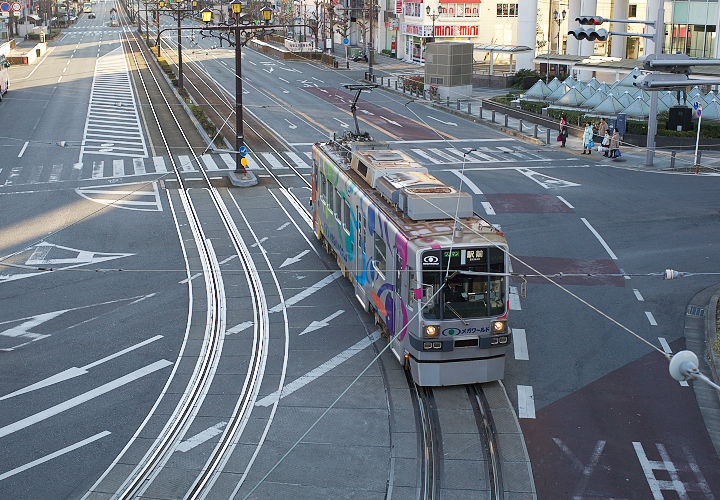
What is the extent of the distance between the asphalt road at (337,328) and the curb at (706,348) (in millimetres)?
280

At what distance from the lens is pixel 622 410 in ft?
59.3

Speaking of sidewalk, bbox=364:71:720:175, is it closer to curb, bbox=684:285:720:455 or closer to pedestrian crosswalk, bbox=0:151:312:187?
curb, bbox=684:285:720:455

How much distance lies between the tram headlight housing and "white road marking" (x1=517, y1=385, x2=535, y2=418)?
7.09 ft

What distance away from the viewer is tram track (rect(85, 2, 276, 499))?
15.5 meters

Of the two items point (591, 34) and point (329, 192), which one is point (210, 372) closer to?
point (329, 192)

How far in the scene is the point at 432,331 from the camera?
18.1m

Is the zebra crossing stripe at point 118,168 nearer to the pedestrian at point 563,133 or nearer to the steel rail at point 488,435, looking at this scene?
the pedestrian at point 563,133

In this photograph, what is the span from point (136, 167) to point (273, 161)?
6525 millimetres

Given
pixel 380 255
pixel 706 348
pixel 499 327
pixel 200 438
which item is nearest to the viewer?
pixel 200 438

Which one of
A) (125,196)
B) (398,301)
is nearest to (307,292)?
(398,301)

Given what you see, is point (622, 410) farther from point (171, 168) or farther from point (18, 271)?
point (171, 168)

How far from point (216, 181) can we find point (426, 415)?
987 inches

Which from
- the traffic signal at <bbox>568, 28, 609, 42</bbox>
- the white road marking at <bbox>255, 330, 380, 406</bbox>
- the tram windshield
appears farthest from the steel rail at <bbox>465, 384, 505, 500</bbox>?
the traffic signal at <bbox>568, 28, 609, 42</bbox>

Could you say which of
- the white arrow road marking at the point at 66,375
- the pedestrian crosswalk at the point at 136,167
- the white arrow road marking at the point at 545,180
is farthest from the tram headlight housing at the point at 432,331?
the pedestrian crosswalk at the point at 136,167
